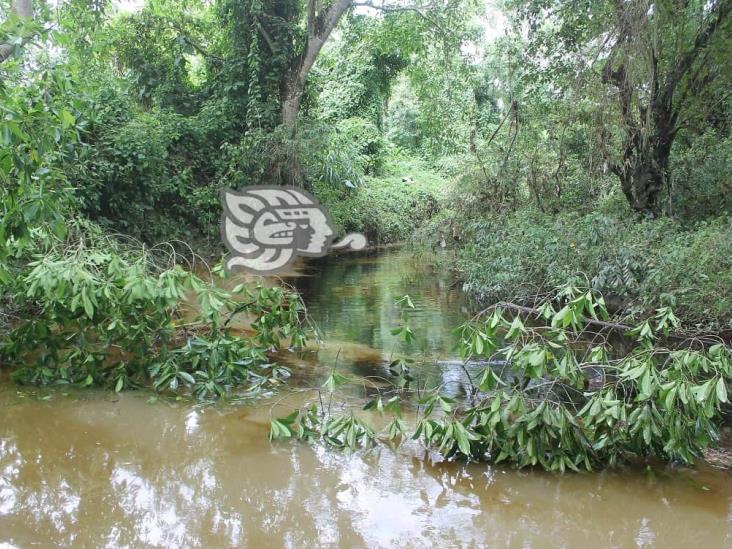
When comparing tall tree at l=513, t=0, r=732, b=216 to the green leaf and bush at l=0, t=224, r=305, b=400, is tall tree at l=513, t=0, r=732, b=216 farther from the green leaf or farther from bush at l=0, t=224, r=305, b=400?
bush at l=0, t=224, r=305, b=400

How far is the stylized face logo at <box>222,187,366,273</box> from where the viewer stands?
387 inches

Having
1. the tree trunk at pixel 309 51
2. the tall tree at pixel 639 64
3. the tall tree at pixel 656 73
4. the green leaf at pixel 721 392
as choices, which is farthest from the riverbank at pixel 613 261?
the tree trunk at pixel 309 51

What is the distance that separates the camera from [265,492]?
11.1 feet

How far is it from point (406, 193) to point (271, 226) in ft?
25.6

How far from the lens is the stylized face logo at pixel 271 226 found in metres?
9.84

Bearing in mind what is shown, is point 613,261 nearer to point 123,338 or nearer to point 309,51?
point 123,338

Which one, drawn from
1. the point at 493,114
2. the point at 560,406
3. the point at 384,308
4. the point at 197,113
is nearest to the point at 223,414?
the point at 560,406

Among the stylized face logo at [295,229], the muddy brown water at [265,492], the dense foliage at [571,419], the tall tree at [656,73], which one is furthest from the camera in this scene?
the stylized face logo at [295,229]

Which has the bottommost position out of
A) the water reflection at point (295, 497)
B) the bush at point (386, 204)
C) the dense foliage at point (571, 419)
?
the water reflection at point (295, 497)

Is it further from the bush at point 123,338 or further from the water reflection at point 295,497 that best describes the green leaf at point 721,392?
the bush at point 123,338

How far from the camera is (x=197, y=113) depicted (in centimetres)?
1254

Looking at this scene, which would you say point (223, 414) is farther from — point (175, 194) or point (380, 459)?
point (175, 194)

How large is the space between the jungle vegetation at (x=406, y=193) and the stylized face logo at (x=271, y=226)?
1.25 ft

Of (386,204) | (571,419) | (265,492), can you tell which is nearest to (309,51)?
(386,204)
